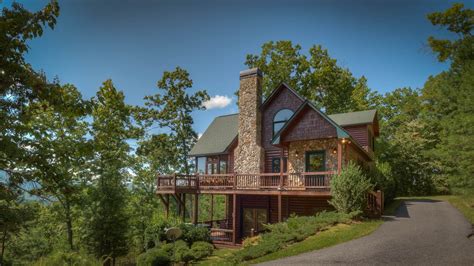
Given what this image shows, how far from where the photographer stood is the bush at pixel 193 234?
64.6 feet

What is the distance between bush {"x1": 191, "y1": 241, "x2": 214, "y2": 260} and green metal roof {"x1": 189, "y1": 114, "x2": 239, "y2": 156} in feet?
29.1

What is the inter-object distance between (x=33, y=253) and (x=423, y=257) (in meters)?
30.3

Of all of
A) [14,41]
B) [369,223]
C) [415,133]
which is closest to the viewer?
[14,41]

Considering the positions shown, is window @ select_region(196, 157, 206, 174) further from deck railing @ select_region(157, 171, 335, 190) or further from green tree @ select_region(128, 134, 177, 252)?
green tree @ select_region(128, 134, 177, 252)

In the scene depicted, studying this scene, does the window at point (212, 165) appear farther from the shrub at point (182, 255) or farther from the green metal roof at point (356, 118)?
the shrub at point (182, 255)

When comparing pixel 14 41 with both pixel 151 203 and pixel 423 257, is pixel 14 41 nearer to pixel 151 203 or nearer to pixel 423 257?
pixel 423 257

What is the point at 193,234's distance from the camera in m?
19.9

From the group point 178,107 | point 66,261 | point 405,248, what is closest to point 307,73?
point 178,107

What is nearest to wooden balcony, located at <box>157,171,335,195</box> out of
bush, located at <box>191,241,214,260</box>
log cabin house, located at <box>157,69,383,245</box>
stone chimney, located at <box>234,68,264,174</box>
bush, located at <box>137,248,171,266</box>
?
log cabin house, located at <box>157,69,383,245</box>

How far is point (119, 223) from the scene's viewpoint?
1777 cm

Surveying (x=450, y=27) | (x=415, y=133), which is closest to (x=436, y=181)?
(x=415, y=133)

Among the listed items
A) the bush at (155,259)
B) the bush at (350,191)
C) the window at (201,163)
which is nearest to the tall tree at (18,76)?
the bush at (155,259)

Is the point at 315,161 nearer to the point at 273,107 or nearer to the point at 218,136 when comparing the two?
the point at 273,107

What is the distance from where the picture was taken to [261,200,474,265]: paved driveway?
32.5ft
